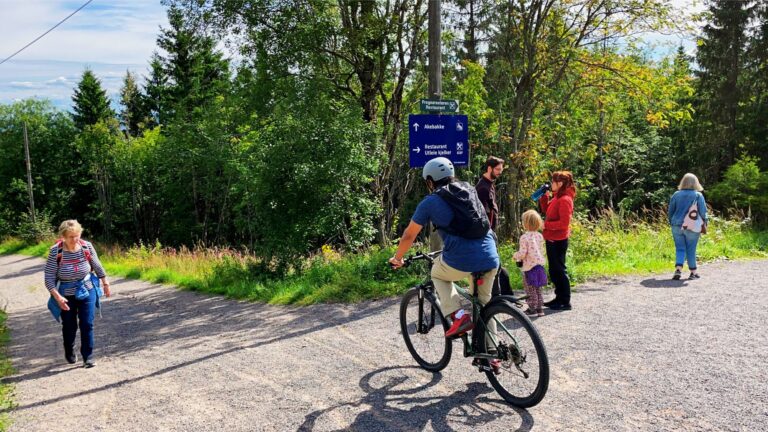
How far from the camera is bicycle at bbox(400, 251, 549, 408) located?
162 inches

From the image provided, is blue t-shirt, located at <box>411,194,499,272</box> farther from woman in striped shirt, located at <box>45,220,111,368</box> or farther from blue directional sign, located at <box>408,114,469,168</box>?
woman in striped shirt, located at <box>45,220,111,368</box>

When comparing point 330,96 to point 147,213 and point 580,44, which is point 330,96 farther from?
point 147,213

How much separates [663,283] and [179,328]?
7.63 meters

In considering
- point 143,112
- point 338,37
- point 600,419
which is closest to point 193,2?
point 338,37

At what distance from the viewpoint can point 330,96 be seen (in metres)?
13.0

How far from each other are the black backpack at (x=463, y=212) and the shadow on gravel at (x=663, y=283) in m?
5.37

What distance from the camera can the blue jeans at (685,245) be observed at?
905cm

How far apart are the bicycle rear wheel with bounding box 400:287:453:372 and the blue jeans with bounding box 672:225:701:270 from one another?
5760mm

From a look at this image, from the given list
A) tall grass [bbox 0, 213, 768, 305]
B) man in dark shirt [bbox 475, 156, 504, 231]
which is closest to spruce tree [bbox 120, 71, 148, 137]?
tall grass [bbox 0, 213, 768, 305]

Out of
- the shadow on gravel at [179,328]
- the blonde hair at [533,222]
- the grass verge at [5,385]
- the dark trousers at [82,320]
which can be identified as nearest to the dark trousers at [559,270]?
the blonde hair at [533,222]

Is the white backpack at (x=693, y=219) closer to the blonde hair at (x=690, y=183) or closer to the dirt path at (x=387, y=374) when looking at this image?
the blonde hair at (x=690, y=183)

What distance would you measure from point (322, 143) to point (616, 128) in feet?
70.5

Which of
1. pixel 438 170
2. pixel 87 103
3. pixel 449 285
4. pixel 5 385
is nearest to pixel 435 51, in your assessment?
pixel 438 170

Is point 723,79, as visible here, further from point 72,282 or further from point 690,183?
point 72,282
